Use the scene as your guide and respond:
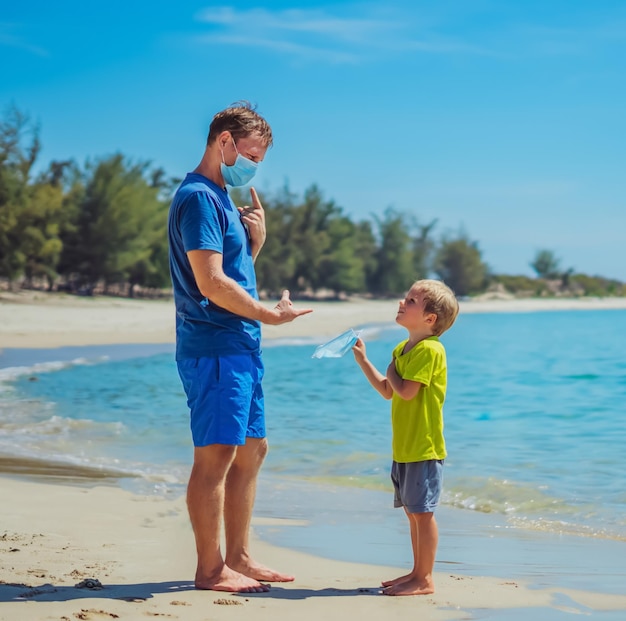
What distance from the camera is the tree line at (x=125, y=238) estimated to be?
3866cm

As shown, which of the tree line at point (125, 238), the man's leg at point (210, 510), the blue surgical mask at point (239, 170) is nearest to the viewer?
the man's leg at point (210, 510)

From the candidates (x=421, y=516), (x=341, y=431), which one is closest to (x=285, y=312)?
(x=421, y=516)

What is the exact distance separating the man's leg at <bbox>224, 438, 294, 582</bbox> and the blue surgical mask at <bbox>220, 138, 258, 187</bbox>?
1012 mm

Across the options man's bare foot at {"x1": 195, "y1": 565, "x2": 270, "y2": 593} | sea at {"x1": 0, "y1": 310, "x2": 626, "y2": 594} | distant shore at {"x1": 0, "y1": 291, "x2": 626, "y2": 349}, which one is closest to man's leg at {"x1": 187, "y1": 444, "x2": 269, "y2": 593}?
man's bare foot at {"x1": 195, "y1": 565, "x2": 270, "y2": 593}

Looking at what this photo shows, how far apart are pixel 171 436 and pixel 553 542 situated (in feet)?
15.0

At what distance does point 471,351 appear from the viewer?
87.1ft

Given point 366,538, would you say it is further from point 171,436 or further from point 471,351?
point 471,351

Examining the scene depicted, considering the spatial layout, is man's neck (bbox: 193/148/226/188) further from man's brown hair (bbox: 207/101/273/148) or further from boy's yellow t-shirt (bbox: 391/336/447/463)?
boy's yellow t-shirt (bbox: 391/336/447/463)

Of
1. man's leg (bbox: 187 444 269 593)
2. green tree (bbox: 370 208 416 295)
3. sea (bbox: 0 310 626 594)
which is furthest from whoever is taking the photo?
green tree (bbox: 370 208 416 295)

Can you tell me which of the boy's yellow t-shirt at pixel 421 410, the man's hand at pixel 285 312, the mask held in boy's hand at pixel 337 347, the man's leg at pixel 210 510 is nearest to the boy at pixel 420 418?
the boy's yellow t-shirt at pixel 421 410

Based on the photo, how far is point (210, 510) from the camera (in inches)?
140

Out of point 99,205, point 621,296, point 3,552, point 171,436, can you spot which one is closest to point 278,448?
point 171,436

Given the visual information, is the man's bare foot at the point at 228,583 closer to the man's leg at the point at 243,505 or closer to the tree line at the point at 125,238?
the man's leg at the point at 243,505

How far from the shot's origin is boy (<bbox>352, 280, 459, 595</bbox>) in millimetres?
3627
